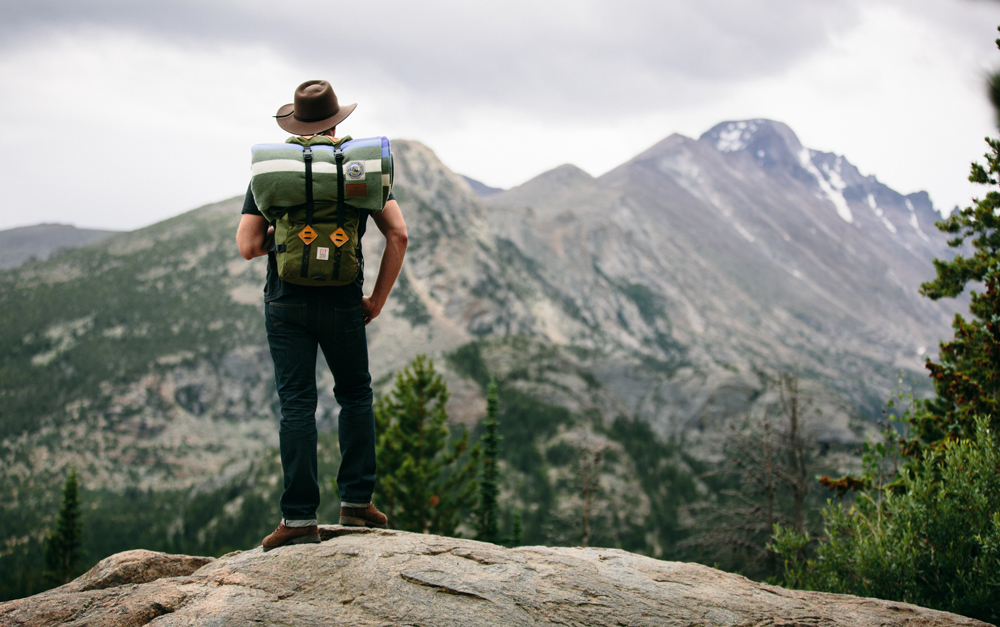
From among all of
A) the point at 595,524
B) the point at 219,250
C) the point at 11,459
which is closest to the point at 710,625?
the point at 595,524

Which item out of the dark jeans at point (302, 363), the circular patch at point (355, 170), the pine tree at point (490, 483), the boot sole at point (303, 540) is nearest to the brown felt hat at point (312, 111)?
the circular patch at point (355, 170)

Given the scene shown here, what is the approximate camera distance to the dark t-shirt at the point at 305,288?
536 cm

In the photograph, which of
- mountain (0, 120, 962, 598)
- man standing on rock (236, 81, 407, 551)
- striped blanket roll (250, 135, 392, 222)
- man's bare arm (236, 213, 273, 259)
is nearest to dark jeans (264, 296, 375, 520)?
man standing on rock (236, 81, 407, 551)

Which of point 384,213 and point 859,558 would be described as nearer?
point 384,213

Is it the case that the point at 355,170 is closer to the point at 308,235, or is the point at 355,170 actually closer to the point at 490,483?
the point at 308,235

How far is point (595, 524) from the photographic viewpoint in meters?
73.0

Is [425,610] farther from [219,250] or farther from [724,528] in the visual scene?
[219,250]

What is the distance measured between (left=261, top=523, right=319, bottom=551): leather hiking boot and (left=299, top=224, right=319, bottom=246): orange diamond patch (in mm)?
2350

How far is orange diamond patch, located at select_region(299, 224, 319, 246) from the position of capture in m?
5.12

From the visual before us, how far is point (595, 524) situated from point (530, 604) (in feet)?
236

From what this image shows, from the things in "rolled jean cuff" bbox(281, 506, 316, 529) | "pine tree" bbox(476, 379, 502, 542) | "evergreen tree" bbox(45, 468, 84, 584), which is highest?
"rolled jean cuff" bbox(281, 506, 316, 529)

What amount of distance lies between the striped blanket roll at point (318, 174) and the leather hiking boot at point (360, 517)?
273 cm

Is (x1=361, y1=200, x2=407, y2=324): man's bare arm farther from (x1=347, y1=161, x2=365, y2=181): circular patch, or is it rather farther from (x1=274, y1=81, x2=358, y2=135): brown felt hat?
(x1=274, y1=81, x2=358, y2=135): brown felt hat

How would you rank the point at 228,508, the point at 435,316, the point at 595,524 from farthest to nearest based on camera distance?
the point at 435,316 < the point at 228,508 < the point at 595,524
